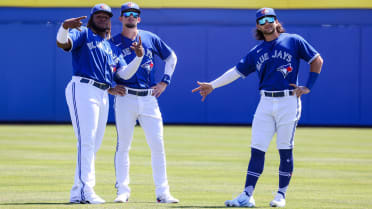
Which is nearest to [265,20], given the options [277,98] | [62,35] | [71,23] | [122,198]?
[277,98]

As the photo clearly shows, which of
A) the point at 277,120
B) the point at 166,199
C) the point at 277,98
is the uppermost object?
the point at 277,98

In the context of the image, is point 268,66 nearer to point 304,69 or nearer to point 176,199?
point 176,199

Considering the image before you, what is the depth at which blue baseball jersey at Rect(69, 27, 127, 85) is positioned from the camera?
8086 mm

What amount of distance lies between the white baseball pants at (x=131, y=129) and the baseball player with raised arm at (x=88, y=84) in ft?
0.83

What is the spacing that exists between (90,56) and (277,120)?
2168 millimetres

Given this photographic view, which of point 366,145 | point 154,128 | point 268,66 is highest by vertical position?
point 268,66

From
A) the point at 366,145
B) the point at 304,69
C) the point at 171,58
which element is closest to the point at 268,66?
the point at 171,58

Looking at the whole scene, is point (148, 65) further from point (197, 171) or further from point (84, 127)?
point (197, 171)

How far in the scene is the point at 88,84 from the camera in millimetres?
8070

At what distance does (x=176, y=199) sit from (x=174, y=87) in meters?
17.1

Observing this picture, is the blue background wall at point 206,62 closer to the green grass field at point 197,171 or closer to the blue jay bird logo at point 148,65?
the green grass field at point 197,171

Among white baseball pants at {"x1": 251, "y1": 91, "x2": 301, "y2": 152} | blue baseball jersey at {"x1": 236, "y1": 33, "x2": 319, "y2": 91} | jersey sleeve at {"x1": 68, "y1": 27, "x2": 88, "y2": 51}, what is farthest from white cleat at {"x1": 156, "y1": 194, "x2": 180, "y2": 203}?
jersey sleeve at {"x1": 68, "y1": 27, "x2": 88, "y2": 51}

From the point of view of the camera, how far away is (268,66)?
8.12m

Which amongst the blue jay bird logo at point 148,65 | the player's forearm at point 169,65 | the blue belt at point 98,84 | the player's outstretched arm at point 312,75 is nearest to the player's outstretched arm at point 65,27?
the blue belt at point 98,84
